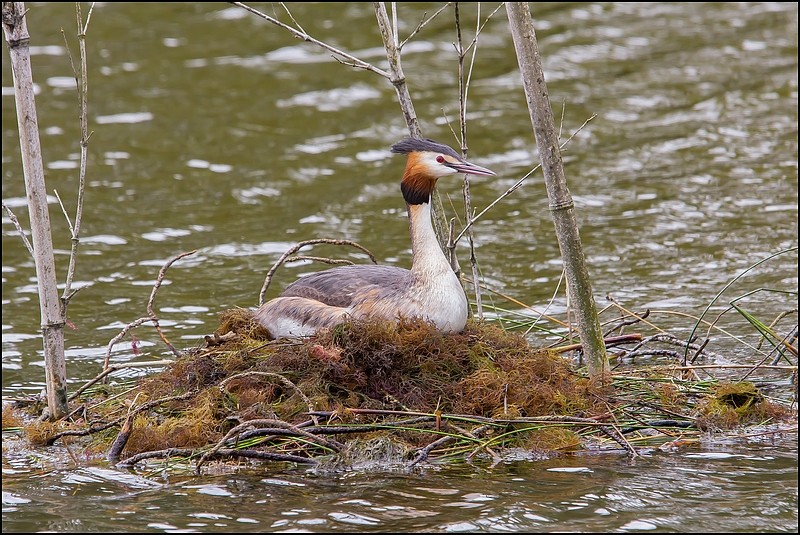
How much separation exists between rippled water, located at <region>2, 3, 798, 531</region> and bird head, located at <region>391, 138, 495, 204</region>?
6.39 ft

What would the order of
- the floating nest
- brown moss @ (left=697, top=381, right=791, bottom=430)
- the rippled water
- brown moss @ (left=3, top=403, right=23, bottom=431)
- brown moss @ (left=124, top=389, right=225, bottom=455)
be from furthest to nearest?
brown moss @ (left=3, top=403, right=23, bottom=431)
brown moss @ (left=697, top=381, right=791, bottom=430)
brown moss @ (left=124, top=389, right=225, bottom=455)
the floating nest
the rippled water

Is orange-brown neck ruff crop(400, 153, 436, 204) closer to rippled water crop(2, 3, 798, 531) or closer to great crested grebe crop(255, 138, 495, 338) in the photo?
great crested grebe crop(255, 138, 495, 338)

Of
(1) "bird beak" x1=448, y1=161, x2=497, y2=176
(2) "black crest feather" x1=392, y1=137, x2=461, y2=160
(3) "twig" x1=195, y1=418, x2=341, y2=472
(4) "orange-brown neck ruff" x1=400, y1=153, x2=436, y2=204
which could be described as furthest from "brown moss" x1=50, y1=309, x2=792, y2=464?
(2) "black crest feather" x1=392, y1=137, x2=461, y2=160

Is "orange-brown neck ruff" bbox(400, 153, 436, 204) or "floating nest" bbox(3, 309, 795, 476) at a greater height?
"orange-brown neck ruff" bbox(400, 153, 436, 204)

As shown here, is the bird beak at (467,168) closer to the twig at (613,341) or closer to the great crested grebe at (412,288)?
the great crested grebe at (412,288)

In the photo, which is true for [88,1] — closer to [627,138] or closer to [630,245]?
[627,138]

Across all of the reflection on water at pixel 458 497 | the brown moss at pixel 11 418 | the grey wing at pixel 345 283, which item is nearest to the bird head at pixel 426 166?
the grey wing at pixel 345 283

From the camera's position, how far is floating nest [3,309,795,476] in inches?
275

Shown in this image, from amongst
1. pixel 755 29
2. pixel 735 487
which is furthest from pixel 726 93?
pixel 735 487

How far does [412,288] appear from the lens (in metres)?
7.80

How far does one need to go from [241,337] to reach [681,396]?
292 cm

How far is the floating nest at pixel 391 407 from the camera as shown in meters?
7.00

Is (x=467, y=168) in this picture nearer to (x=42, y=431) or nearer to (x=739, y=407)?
(x=739, y=407)

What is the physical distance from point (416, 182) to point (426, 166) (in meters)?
0.14
